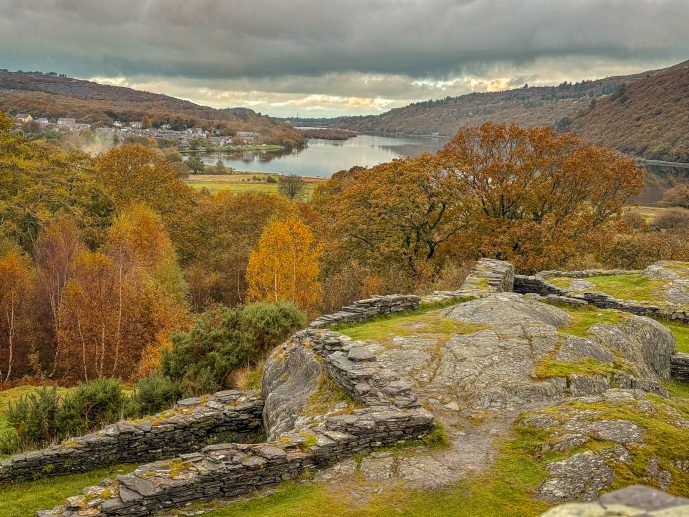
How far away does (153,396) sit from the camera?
16.2 m

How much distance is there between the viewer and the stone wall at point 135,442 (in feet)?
38.2

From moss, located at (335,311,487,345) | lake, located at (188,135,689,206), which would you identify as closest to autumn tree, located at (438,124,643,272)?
moss, located at (335,311,487,345)

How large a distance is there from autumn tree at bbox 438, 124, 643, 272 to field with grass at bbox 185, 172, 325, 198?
5683cm

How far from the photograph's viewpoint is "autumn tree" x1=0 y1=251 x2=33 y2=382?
106 ft

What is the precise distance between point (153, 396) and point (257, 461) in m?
8.92

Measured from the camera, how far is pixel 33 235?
137 ft

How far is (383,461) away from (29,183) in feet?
135

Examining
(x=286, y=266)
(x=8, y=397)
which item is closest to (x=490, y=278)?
(x=8, y=397)

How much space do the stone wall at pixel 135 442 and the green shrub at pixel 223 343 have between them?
4.06m

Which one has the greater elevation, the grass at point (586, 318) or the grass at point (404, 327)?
the grass at point (586, 318)

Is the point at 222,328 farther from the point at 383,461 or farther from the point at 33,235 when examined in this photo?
the point at 33,235

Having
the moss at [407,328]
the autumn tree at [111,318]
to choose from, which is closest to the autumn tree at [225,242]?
the autumn tree at [111,318]

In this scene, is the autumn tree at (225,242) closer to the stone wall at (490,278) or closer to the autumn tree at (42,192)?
the autumn tree at (42,192)

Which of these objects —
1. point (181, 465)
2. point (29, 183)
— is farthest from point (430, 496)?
Result: point (29, 183)
